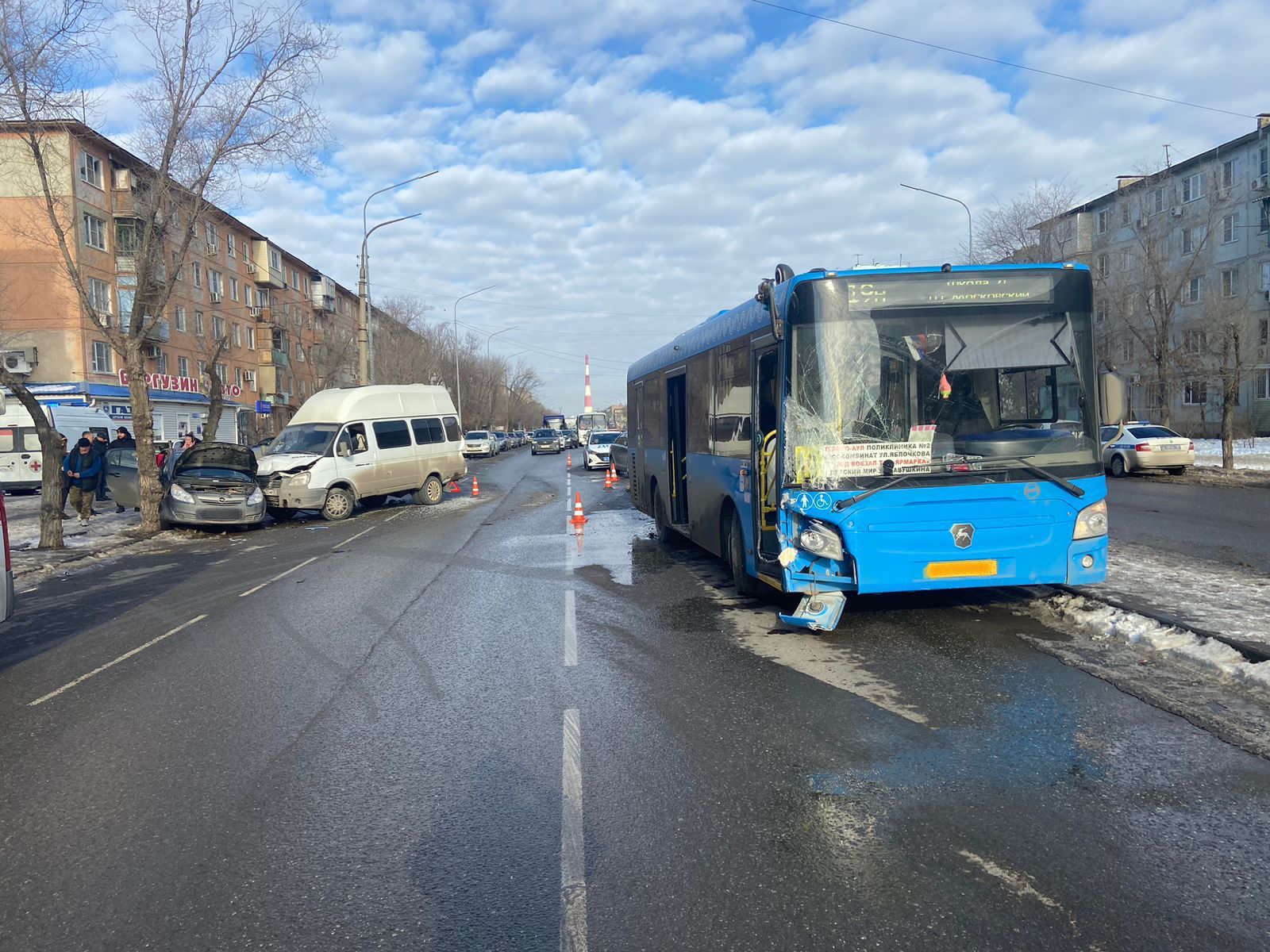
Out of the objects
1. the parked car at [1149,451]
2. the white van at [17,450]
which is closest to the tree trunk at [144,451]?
the white van at [17,450]

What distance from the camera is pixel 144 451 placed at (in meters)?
18.0

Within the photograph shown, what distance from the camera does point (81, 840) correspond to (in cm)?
417

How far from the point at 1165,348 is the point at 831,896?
31.5 m

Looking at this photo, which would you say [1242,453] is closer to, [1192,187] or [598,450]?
[1192,187]

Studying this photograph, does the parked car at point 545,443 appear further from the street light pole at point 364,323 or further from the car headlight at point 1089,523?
the car headlight at point 1089,523

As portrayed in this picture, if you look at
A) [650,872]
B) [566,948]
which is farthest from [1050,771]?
[566,948]

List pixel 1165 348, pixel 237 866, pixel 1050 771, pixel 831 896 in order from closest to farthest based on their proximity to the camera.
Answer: pixel 831 896 → pixel 237 866 → pixel 1050 771 → pixel 1165 348

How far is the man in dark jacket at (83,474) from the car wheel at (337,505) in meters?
4.81

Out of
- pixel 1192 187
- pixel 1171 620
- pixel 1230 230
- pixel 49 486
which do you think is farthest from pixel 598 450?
pixel 1230 230

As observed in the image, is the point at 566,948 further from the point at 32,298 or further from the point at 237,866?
Answer: the point at 32,298

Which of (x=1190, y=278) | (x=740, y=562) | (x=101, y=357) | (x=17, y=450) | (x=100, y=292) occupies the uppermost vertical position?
(x=100, y=292)

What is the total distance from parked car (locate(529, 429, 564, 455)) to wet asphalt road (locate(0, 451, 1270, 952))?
5526 cm

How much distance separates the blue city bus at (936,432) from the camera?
7320mm

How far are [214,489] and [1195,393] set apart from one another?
132 ft
